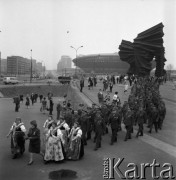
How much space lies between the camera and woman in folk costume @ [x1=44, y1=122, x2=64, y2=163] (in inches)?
415

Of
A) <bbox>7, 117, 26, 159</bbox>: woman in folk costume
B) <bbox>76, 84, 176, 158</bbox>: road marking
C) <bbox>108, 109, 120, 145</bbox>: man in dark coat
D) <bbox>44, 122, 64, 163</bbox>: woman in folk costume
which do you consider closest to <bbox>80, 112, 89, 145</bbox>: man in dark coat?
<bbox>108, 109, 120, 145</bbox>: man in dark coat

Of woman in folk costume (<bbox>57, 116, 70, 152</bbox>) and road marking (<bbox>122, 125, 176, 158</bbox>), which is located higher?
woman in folk costume (<bbox>57, 116, 70, 152</bbox>)

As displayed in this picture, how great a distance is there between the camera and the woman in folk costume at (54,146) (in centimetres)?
1055

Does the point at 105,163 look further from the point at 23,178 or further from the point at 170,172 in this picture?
the point at 23,178

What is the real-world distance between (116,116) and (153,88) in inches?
261

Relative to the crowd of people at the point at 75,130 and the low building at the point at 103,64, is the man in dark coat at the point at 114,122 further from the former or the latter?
the low building at the point at 103,64

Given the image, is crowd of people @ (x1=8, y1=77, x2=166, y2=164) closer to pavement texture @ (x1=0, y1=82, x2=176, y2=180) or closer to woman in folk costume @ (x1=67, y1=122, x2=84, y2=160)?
woman in folk costume @ (x1=67, y1=122, x2=84, y2=160)

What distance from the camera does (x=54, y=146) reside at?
10570 millimetres

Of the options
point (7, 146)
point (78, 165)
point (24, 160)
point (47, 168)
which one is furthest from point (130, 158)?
point (7, 146)

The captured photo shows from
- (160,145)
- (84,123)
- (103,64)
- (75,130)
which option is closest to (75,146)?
(75,130)

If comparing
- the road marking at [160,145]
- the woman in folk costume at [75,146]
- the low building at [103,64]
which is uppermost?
the low building at [103,64]

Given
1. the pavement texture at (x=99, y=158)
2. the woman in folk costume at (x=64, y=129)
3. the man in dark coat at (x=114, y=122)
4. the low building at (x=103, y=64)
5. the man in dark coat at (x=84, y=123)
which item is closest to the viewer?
the pavement texture at (x=99, y=158)

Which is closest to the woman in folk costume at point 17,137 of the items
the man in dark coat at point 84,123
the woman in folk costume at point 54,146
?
the woman in folk costume at point 54,146

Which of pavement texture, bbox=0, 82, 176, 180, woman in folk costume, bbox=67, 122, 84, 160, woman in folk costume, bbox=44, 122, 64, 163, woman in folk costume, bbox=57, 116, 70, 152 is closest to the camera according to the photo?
pavement texture, bbox=0, 82, 176, 180
